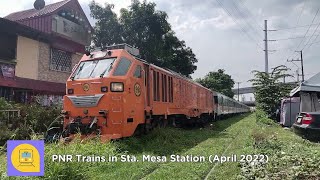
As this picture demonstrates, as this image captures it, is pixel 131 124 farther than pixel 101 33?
No

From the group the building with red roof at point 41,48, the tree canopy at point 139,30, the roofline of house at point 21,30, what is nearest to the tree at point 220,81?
the tree canopy at point 139,30

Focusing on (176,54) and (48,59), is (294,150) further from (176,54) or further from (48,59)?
(176,54)

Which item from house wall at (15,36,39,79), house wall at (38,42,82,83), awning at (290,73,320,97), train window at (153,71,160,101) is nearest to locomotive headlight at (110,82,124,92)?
train window at (153,71,160,101)

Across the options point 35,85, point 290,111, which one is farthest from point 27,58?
point 290,111

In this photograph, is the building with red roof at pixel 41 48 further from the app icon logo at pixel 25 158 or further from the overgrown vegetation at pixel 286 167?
the overgrown vegetation at pixel 286 167

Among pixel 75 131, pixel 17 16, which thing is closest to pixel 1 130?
pixel 75 131

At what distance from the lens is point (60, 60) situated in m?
23.0

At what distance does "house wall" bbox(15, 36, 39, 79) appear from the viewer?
19234 millimetres

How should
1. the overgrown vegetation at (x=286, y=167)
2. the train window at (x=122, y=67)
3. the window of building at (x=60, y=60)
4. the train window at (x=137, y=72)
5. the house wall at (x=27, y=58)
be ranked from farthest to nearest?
the window of building at (x=60, y=60) < the house wall at (x=27, y=58) < the train window at (x=137, y=72) < the train window at (x=122, y=67) < the overgrown vegetation at (x=286, y=167)

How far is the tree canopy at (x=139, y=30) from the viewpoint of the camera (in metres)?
30.9

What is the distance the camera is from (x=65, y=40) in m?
23.2

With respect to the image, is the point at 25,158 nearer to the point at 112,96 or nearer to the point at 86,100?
the point at 112,96

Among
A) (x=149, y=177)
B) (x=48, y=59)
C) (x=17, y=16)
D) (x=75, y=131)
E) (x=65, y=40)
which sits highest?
(x=17, y=16)

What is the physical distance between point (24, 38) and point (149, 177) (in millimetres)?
15352
